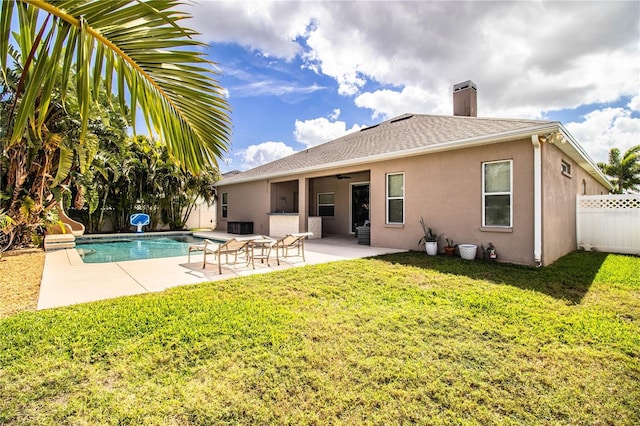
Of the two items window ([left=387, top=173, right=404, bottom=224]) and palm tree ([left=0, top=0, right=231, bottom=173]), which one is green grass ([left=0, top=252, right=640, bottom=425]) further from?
window ([left=387, top=173, right=404, bottom=224])

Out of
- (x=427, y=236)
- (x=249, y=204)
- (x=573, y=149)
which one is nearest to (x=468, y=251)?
(x=427, y=236)

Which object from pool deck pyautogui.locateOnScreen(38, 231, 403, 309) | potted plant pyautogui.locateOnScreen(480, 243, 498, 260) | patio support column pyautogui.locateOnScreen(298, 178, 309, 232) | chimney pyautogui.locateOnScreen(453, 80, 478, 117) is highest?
chimney pyautogui.locateOnScreen(453, 80, 478, 117)

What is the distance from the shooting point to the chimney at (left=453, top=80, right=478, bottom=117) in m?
13.6

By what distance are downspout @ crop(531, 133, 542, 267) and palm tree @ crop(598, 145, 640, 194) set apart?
24.1 metres

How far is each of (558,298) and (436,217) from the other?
14.9ft

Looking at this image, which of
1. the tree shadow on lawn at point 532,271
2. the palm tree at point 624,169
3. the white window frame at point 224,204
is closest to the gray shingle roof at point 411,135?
the tree shadow on lawn at point 532,271

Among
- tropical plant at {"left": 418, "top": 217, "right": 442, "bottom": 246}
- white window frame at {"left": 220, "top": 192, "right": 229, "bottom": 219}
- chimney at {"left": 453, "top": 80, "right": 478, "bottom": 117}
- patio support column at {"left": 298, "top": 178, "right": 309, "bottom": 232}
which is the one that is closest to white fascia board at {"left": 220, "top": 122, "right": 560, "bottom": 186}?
patio support column at {"left": 298, "top": 178, "right": 309, "bottom": 232}

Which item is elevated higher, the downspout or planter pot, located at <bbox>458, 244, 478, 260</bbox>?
the downspout

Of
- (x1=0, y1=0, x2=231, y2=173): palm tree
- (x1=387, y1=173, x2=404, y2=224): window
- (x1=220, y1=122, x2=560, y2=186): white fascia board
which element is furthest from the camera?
(x1=387, y1=173, x2=404, y2=224): window

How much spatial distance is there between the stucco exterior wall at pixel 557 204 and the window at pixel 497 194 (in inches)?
30.4

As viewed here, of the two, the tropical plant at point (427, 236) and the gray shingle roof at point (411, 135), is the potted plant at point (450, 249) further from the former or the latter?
the gray shingle roof at point (411, 135)

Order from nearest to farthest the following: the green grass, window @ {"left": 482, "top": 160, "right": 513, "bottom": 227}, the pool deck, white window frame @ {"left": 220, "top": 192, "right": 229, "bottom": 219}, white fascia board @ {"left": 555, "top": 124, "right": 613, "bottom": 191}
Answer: the green grass, the pool deck, white fascia board @ {"left": 555, "top": 124, "right": 613, "bottom": 191}, window @ {"left": 482, "top": 160, "right": 513, "bottom": 227}, white window frame @ {"left": 220, "top": 192, "right": 229, "bottom": 219}

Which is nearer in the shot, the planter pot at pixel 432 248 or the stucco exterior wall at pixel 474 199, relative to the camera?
the stucco exterior wall at pixel 474 199

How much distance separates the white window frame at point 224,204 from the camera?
20.4 metres
